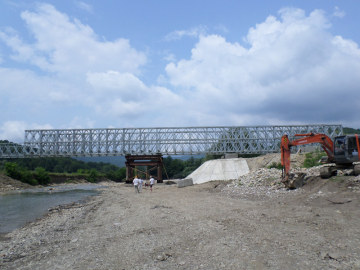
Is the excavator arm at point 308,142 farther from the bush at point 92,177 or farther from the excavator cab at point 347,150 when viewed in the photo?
the bush at point 92,177

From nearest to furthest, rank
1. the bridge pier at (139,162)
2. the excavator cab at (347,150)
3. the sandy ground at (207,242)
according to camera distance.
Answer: the sandy ground at (207,242)
the excavator cab at (347,150)
the bridge pier at (139,162)

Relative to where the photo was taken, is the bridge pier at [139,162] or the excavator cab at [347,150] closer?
the excavator cab at [347,150]

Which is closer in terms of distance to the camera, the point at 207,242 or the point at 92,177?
the point at 207,242

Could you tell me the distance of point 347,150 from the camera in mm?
15336

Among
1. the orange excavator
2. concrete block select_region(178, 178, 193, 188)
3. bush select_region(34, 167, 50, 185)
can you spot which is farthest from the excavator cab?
bush select_region(34, 167, 50, 185)

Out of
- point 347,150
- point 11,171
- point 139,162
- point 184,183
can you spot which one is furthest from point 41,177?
point 347,150

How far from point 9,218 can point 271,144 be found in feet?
201

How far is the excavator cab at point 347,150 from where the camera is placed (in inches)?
599

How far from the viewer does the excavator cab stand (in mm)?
15227

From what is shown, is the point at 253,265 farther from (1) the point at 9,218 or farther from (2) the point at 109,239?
(1) the point at 9,218

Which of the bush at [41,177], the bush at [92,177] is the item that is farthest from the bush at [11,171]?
the bush at [92,177]

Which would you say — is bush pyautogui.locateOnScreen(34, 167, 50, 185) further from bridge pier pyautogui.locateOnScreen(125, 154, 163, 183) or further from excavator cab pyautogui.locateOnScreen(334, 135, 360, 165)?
excavator cab pyautogui.locateOnScreen(334, 135, 360, 165)

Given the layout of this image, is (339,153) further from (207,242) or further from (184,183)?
(184,183)

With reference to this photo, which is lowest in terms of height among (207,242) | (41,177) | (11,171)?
(41,177)
